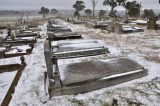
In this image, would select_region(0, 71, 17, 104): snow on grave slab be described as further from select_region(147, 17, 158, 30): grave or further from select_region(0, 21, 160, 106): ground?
select_region(147, 17, 158, 30): grave

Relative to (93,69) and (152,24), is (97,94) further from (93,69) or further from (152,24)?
(152,24)

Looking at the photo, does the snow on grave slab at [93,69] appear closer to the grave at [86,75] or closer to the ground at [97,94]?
the grave at [86,75]

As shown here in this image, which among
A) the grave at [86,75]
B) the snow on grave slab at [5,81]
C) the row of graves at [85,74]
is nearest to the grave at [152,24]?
the row of graves at [85,74]

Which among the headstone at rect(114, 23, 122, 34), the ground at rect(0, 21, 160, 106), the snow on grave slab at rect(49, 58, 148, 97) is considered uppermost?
the headstone at rect(114, 23, 122, 34)

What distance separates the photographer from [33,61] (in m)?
8.43

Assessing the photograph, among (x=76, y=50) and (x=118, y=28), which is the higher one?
(x=118, y=28)

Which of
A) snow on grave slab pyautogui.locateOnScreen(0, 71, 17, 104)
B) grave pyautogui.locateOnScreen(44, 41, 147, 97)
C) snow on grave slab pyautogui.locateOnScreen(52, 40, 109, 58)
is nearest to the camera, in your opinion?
grave pyautogui.locateOnScreen(44, 41, 147, 97)

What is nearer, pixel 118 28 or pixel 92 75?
pixel 92 75

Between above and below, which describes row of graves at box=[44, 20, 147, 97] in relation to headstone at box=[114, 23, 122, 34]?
below

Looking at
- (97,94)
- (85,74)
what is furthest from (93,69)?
(97,94)

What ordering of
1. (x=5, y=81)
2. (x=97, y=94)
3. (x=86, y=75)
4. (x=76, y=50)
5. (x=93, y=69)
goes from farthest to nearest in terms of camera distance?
1. (x=76, y=50)
2. (x=93, y=69)
3. (x=5, y=81)
4. (x=86, y=75)
5. (x=97, y=94)

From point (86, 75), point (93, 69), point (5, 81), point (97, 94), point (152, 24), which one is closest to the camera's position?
point (97, 94)

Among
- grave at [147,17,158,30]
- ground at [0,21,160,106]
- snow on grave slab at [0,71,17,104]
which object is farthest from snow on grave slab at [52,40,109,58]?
grave at [147,17,158,30]

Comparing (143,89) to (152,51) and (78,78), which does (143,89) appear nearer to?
(78,78)
